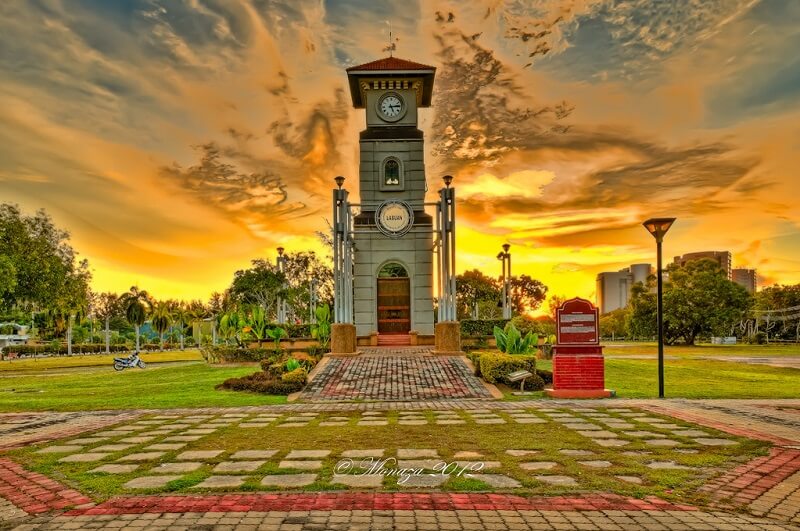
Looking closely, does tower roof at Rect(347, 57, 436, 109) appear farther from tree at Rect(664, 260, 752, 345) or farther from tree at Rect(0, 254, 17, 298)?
tree at Rect(664, 260, 752, 345)

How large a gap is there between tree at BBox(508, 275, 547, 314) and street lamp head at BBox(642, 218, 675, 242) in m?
51.7

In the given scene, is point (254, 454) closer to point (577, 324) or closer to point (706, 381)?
point (577, 324)

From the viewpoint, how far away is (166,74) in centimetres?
1867

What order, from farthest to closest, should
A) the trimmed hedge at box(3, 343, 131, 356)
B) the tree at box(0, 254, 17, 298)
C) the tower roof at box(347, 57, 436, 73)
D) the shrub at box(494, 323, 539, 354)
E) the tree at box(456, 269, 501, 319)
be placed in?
the tree at box(456, 269, 501, 319) < the trimmed hedge at box(3, 343, 131, 356) < the tree at box(0, 254, 17, 298) < the tower roof at box(347, 57, 436, 73) < the shrub at box(494, 323, 539, 354)

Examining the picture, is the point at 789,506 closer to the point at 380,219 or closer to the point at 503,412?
the point at 503,412

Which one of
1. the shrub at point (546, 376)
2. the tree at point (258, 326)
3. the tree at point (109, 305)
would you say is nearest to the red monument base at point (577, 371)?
the shrub at point (546, 376)

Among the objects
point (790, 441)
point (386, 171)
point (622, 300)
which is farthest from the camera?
point (622, 300)

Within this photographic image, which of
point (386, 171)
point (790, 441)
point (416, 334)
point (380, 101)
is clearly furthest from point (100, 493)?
point (380, 101)

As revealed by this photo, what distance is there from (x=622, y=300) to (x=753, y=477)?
132391 millimetres

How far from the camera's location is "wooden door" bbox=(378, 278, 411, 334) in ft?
83.3

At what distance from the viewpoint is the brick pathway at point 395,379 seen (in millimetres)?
14492

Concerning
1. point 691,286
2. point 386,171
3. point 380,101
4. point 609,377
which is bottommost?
point 609,377

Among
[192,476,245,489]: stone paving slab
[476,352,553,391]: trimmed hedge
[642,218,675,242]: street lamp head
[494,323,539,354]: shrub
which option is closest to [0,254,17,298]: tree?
[494,323,539,354]: shrub

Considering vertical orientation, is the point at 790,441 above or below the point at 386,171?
below
